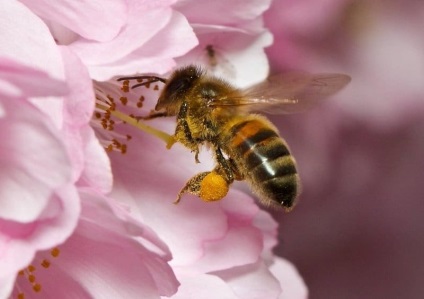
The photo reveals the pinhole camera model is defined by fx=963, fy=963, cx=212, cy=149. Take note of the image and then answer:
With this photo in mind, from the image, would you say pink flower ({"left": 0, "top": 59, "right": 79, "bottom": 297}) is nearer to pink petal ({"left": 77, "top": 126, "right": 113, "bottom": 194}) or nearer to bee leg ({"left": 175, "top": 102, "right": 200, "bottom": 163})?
pink petal ({"left": 77, "top": 126, "right": 113, "bottom": 194})

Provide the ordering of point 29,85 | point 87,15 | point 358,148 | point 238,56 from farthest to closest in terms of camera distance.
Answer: point 358,148 → point 238,56 → point 87,15 → point 29,85

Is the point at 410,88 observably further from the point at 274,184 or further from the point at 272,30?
the point at 274,184

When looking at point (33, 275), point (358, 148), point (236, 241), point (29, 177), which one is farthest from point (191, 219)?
point (358, 148)

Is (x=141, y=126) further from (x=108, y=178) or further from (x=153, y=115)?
(x=108, y=178)

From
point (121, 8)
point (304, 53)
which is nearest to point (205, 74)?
point (121, 8)

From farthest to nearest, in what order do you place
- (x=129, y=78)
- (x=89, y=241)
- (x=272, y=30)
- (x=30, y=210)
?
1. (x=272, y=30)
2. (x=129, y=78)
3. (x=89, y=241)
4. (x=30, y=210)

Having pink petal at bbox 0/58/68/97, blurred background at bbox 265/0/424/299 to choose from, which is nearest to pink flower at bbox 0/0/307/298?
pink petal at bbox 0/58/68/97

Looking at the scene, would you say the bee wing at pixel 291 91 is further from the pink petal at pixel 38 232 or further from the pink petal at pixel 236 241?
the pink petal at pixel 38 232

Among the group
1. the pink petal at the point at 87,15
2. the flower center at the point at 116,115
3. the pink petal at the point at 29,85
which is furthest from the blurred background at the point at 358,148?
Answer: the pink petal at the point at 29,85
